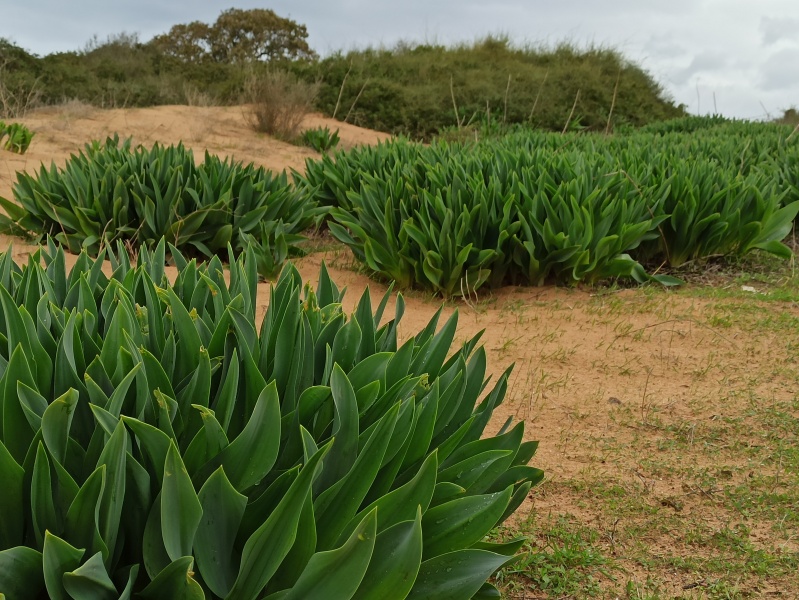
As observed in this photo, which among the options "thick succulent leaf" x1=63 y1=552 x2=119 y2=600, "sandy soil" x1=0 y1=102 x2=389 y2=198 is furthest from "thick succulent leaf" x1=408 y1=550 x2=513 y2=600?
"sandy soil" x1=0 y1=102 x2=389 y2=198

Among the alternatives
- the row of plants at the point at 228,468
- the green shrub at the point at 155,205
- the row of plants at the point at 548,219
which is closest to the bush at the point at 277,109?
the row of plants at the point at 548,219

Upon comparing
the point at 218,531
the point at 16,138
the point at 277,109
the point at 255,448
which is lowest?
the point at 218,531

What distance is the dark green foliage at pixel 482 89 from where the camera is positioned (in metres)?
17.9

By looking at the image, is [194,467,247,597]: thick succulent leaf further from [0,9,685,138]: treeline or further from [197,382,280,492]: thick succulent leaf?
[0,9,685,138]: treeline

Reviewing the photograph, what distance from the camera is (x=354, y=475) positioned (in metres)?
1.50

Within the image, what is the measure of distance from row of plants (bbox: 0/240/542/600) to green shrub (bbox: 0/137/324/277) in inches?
143

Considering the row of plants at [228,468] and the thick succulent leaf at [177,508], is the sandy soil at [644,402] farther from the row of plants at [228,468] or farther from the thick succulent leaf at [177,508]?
the thick succulent leaf at [177,508]

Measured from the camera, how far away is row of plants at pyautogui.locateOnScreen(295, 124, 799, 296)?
16.3ft

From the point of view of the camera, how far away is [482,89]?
62.1ft

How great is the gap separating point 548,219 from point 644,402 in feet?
5.60

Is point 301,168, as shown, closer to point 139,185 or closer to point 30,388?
point 139,185

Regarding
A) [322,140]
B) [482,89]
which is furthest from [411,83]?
[322,140]

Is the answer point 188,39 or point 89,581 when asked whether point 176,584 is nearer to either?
point 89,581

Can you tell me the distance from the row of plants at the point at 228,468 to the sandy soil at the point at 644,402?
784 millimetres
